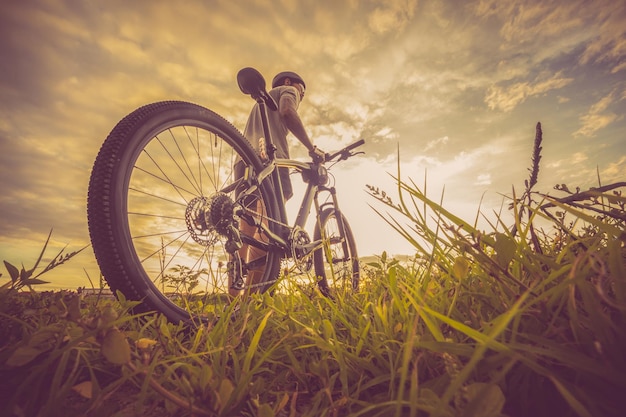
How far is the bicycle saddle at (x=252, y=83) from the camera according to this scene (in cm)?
247

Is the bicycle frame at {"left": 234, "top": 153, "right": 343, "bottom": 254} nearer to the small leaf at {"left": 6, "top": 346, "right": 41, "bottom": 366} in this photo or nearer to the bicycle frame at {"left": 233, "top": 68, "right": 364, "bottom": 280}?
the bicycle frame at {"left": 233, "top": 68, "right": 364, "bottom": 280}

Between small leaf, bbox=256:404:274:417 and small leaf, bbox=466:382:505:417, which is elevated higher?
small leaf, bbox=466:382:505:417

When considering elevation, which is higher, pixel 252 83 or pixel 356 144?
pixel 356 144

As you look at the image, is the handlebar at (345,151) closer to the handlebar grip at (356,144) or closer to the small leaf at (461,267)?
the handlebar grip at (356,144)

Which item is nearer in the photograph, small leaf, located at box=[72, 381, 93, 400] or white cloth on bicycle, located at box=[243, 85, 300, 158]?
small leaf, located at box=[72, 381, 93, 400]

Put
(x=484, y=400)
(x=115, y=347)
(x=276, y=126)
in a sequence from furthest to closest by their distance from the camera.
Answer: (x=276, y=126), (x=115, y=347), (x=484, y=400)

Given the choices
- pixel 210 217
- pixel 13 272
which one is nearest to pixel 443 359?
pixel 13 272

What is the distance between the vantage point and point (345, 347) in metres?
0.88

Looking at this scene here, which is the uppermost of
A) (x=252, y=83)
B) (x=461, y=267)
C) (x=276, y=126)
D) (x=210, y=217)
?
(x=276, y=126)

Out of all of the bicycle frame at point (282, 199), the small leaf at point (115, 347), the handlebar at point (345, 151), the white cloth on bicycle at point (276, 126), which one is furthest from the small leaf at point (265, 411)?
the handlebar at point (345, 151)

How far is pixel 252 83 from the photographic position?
2521mm

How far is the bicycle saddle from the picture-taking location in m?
2.47

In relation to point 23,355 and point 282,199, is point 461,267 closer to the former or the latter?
point 23,355

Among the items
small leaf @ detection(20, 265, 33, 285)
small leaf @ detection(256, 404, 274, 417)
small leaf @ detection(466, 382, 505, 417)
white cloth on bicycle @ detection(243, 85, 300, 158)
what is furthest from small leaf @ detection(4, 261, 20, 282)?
white cloth on bicycle @ detection(243, 85, 300, 158)
